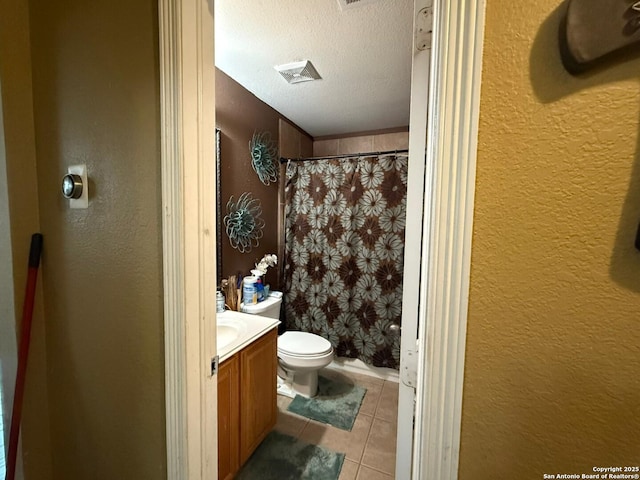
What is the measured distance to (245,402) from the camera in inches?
52.5

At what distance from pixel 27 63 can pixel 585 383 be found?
174cm

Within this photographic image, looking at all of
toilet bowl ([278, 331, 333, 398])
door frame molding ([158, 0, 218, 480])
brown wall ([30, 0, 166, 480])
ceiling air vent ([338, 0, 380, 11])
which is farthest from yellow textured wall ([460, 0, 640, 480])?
toilet bowl ([278, 331, 333, 398])

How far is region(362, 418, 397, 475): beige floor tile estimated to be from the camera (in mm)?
1456

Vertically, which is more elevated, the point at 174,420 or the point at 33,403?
the point at 174,420

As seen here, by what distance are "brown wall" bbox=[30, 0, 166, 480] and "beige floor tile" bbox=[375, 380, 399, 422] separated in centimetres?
153

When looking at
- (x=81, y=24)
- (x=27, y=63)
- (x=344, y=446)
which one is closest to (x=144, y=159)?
(x=81, y=24)

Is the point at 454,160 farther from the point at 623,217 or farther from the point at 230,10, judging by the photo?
the point at 230,10

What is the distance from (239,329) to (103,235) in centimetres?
87

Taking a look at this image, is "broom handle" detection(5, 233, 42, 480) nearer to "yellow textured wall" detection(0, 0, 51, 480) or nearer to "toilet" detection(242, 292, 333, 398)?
"yellow textured wall" detection(0, 0, 51, 480)

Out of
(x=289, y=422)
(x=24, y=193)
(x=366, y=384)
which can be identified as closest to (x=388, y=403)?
(x=366, y=384)

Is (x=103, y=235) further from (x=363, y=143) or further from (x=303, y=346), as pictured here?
(x=363, y=143)

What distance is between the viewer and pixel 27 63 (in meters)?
0.92

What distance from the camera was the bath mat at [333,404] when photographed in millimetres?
1788

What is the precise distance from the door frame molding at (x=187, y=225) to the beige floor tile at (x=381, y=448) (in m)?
1.11
